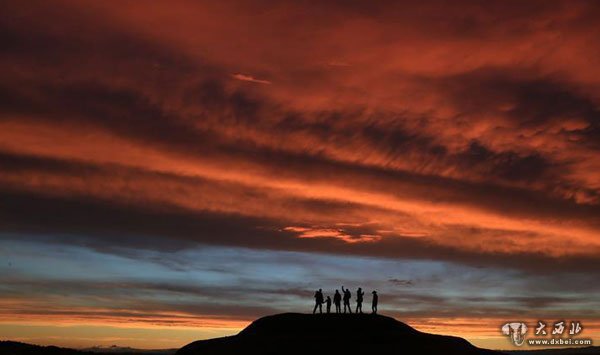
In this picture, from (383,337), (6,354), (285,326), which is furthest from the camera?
(6,354)

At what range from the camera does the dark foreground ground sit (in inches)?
2036

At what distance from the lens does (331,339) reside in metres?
53.7

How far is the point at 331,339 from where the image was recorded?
5366 cm

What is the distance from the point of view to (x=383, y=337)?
54438 millimetres

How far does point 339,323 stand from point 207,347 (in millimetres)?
12585

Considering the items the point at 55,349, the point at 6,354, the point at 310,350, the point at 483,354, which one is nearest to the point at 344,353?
the point at 310,350

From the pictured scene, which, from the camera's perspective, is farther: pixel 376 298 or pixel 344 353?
pixel 376 298

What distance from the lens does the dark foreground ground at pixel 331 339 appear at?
51.7 metres

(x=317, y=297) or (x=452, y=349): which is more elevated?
(x=317, y=297)

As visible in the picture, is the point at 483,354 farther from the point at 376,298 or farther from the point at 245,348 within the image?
the point at 245,348

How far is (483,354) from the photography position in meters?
57.0

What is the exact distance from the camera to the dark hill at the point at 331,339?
170 ft

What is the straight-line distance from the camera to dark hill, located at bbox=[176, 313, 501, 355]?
51.7 meters

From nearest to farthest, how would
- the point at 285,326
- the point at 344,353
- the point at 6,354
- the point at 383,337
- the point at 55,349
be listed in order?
the point at 344,353
the point at 383,337
the point at 285,326
the point at 6,354
the point at 55,349
